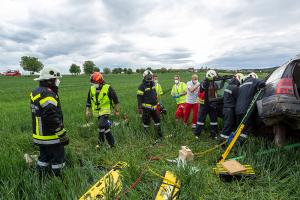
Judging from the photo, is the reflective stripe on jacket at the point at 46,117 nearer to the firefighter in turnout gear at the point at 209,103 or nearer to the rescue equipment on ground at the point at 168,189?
the rescue equipment on ground at the point at 168,189

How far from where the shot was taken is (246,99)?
4.73 metres

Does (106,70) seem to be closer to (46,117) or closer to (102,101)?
(102,101)

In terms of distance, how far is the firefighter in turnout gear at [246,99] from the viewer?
4.56 meters

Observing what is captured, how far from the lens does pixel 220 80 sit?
6.14m

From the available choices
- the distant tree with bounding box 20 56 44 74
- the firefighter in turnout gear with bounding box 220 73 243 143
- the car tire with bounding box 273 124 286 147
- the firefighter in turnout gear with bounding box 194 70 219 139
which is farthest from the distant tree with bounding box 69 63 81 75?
the car tire with bounding box 273 124 286 147

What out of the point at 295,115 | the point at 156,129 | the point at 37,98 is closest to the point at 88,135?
the point at 156,129

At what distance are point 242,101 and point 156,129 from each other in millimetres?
2475

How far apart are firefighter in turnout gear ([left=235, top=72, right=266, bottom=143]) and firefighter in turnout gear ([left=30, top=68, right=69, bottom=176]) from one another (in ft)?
11.0

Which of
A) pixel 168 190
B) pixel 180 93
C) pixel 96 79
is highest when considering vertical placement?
pixel 96 79

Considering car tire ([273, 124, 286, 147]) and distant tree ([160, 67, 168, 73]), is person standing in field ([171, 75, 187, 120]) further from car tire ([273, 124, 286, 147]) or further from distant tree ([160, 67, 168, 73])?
distant tree ([160, 67, 168, 73])

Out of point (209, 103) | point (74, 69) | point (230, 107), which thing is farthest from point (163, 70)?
point (230, 107)

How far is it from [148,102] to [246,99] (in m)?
2.65

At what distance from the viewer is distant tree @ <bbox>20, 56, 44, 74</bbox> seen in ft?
284

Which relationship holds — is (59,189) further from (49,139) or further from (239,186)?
(239,186)
